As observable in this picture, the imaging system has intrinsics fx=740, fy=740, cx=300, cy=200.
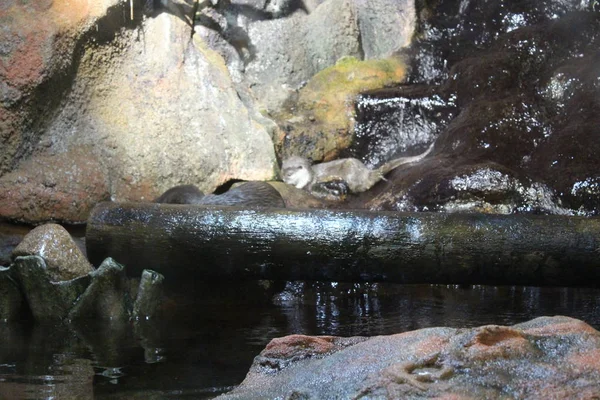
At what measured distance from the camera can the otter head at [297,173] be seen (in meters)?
8.23

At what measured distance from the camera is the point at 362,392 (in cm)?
167

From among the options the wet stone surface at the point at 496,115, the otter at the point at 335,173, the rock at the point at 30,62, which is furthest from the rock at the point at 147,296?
the otter at the point at 335,173

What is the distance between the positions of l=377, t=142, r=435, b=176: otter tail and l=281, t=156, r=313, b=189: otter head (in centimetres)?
82

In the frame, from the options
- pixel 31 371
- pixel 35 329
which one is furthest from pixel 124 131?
pixel 31 371

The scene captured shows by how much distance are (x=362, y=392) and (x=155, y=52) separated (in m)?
6.51

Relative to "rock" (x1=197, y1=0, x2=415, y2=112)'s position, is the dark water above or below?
below

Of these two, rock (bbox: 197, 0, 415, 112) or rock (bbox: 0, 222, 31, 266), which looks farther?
rock (bbox: 197, 0, 415, 112)

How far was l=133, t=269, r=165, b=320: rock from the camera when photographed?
397cm

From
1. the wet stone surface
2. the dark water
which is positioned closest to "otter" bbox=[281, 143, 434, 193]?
the wet stone surface

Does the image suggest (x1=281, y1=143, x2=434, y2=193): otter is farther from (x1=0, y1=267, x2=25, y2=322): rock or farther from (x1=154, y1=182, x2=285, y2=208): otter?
(x1=0, y1=267, x2=25, y2=322): rock

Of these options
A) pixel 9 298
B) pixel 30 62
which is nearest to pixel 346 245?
pixel 9 298

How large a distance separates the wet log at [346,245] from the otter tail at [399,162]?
4.20m

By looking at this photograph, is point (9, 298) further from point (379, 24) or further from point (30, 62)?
point (379, 24)

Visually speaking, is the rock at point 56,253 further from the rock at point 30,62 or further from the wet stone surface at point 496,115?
the wet stone surface at point 496,115
